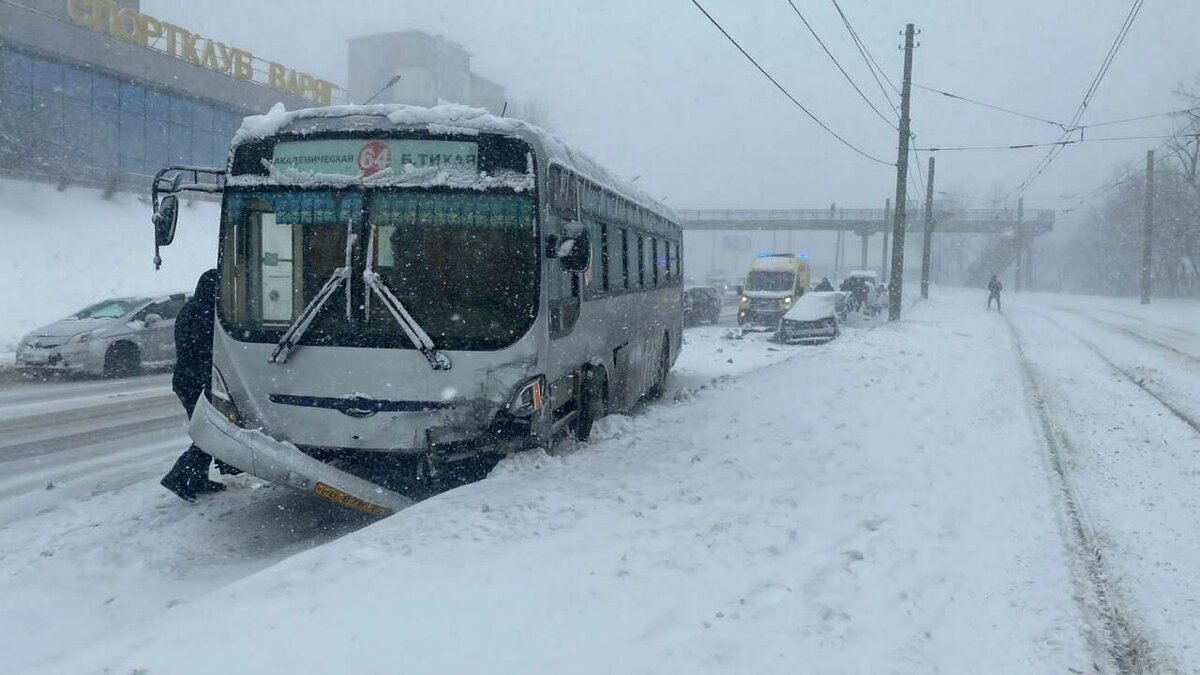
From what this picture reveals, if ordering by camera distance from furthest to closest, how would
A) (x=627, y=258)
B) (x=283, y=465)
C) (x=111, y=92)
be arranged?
(x=111, y=92) → (x=627, y=258) → (x=283, y=465)

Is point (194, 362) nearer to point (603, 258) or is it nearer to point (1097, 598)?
point (603, 258)

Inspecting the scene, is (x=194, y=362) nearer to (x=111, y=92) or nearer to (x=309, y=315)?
(x=309, y=315)


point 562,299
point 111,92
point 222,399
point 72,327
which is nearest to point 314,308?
point 222,399

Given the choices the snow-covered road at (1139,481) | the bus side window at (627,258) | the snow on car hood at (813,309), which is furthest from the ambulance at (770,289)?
the bus side window at (627,258)

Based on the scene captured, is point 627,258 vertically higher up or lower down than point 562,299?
higher up

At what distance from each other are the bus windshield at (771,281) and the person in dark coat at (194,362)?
2728cm

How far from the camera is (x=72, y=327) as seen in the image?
640 inches

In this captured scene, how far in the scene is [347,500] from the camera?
641 centimetres

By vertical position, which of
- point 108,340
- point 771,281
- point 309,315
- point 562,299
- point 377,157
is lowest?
point 108,340

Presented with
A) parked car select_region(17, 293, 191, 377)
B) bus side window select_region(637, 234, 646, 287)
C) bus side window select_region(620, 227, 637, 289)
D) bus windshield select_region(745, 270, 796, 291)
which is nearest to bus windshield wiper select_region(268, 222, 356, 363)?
bus side window select_region(620, 227, 637, 289)

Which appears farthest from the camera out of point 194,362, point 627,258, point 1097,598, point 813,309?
point 813,309

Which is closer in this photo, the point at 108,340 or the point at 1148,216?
the point at 108,340

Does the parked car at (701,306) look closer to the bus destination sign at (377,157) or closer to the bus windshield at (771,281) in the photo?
the bus windshield at (771,281)

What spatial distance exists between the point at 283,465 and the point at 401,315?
4.41ft
